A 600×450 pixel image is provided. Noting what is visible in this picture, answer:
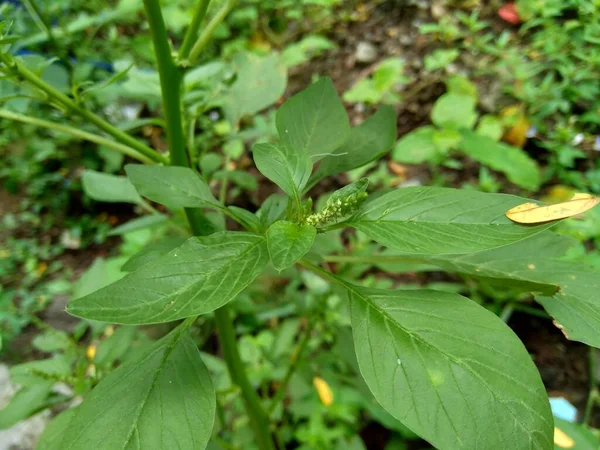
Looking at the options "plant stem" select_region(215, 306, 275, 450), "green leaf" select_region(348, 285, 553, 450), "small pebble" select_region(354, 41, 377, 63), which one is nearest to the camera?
"green leaf" select_region(348, 285, 553, 450)

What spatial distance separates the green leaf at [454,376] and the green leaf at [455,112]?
1.77m

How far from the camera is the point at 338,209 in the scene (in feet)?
1.99

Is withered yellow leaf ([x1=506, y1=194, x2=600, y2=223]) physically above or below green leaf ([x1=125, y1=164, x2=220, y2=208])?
below

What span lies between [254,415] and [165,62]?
2.42ft

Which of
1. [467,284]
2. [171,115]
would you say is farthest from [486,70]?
[171,115]

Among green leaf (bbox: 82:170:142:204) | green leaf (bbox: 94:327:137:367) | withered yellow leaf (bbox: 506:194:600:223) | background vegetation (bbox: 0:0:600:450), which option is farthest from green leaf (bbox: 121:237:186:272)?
withered yellow leaf (bbox: 506:194:600:223)

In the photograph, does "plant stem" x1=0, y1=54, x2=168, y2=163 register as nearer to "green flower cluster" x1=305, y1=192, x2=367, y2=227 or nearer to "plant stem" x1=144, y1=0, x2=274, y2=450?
"plant stem" x1=144, y1=0, x2=274, y2=450

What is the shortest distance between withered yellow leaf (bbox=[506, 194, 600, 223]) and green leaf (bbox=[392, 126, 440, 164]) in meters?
1.50

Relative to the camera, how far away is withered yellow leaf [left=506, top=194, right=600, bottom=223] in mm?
546

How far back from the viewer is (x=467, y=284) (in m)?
1.74

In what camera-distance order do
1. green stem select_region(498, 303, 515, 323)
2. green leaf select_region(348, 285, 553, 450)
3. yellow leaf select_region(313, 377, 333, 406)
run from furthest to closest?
green stem select_region(498, 303, 515, 323), yellow leaf select_region(313, 377, 333, 406), green leaf select_region(348, 285, 553, 450)

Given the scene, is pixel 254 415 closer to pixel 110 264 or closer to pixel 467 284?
pixel 110 264

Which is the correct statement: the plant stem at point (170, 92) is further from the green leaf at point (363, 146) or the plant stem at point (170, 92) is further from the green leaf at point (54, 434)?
the green leaf at point (54, 434)

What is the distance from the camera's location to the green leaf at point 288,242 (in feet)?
1.69
